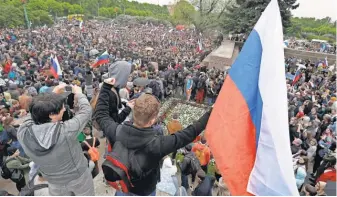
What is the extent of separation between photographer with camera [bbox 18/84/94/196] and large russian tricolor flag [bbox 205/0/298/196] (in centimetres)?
111

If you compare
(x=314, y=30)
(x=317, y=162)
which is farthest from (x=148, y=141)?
(x=314, y=30)

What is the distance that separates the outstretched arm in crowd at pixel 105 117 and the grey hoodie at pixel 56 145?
10cm

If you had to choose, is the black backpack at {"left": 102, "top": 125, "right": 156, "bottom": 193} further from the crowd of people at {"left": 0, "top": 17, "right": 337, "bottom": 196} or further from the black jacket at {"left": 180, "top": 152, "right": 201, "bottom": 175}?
the black jacket at {"left": 180, "top": 152, "right": 201, "bottom": 175}

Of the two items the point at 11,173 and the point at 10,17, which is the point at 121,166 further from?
the point at 10,17

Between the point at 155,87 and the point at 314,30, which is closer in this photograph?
the point at 155,87

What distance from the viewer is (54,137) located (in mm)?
2119

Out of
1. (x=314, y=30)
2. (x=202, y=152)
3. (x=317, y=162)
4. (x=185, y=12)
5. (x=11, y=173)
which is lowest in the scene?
(x=317, y=162)

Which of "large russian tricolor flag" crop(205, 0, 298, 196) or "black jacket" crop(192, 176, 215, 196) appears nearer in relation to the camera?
"large russian tricolor flag" crop(205, 0, 298, 196)

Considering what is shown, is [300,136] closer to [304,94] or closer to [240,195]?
[304,94]

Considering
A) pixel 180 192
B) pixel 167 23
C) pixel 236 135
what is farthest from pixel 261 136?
pixel 167 23

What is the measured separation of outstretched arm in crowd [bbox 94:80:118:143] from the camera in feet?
7.05

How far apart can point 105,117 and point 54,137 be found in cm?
42

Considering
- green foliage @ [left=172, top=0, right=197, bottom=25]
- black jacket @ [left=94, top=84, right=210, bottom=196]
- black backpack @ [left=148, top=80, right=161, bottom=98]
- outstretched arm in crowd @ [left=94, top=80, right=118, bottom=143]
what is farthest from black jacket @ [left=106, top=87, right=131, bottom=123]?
green foliage @ [left=172, top=0, right=197, bottom=25]

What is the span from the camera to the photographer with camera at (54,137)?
6.94 feet
